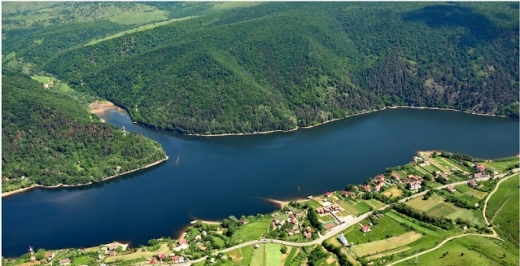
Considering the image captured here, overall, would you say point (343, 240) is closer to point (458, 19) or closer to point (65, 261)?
point (65, 261)

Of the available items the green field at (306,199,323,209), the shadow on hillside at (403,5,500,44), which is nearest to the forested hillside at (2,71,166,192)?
the green field at (306,199,323,209)

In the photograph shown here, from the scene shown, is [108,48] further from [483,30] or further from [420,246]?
[420,246]

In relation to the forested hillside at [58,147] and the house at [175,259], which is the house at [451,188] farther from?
the forested hillside at [58,147]

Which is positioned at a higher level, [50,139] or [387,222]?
[50,139]

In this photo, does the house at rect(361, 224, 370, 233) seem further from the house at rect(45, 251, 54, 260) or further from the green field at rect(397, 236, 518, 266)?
the house at rect(45, 251, 54, 260)

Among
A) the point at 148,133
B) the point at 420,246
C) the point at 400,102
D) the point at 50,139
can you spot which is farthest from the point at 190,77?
the point at 420,246

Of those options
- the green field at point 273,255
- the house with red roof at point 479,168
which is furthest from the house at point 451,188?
the green field at point 273,255
